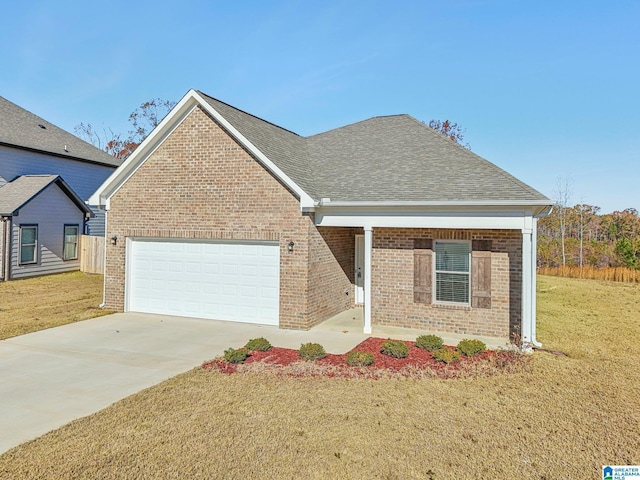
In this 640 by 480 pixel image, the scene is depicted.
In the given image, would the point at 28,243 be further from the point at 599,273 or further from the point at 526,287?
the point at 599,273

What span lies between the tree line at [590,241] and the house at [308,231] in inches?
737

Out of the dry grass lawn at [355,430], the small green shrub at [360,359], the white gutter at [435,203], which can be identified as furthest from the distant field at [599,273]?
the small green shrub at [360,359]

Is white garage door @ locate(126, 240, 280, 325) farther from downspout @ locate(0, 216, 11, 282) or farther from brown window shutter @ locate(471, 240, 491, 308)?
downspout @ locate(0, 216, 11, 282)

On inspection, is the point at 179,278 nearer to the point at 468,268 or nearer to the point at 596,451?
the point at 468,268

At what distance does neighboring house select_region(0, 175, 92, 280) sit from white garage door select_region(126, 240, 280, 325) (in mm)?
10347

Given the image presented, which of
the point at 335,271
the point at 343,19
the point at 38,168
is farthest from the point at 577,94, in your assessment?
the point at 38,168

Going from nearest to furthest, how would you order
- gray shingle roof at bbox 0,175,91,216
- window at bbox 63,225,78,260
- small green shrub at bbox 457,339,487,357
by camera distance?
1. small green shrub at bbox 457,339,487,357
2. gray shingle roof at bbox 0,175,91,216
3. window at bbox 63,225,78,260

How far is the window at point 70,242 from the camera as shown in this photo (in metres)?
22.3

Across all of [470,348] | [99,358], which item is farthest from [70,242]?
[470,348]

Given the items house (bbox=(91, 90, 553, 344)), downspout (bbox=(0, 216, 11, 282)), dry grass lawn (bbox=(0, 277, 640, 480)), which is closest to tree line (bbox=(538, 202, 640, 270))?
house (bbox=(91, 90, 553, 344))

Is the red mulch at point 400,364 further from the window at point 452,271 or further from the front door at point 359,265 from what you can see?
the front door at point 359,265

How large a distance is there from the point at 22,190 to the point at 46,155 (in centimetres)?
393

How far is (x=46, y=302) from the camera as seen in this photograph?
14.5 meters

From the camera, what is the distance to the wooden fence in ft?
73.4
